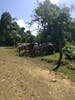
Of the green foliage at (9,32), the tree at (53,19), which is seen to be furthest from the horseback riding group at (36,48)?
the green foliage at (9,32)

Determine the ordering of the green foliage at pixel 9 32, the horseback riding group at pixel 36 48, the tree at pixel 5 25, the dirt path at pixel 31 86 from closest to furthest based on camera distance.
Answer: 1. the dirt path at pixel 31 86
2. the horseback riding group at pixel 36 48
3. the green foliage at pixel 9 32
4. the tree at pixel 5 25

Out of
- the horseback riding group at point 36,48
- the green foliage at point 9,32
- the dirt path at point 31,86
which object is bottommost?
the dirt path at point 31,86

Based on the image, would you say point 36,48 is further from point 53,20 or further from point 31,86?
point 31,86

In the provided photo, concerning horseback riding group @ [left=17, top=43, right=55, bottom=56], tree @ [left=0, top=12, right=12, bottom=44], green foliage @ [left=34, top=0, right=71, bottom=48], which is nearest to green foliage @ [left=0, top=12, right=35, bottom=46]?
tree @ [left=0, top=12, right=12, bottom=44]

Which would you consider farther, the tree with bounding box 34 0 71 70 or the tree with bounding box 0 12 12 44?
the tree with bounding box 0 12 12 44

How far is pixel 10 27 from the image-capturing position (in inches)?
2514

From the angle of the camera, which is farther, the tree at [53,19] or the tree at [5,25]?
the tree at [5,25]

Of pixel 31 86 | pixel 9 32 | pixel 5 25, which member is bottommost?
pixel 31 86

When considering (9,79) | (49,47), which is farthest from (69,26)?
(9,79)

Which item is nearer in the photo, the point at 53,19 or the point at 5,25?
the point at 53,19

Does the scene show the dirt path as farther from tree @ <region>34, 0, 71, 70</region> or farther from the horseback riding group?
the horseback riding group

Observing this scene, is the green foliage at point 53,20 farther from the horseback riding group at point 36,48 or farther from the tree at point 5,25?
the tree at point 5,25

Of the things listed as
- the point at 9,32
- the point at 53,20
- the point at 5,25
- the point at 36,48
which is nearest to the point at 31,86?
the point at 36,48

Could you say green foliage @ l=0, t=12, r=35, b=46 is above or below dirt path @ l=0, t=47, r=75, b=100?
above
